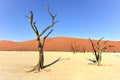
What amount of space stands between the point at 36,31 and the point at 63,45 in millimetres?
78687

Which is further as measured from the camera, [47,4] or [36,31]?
[47,4]

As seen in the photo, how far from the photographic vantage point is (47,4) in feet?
58.0

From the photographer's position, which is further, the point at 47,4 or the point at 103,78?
the point at 47,4

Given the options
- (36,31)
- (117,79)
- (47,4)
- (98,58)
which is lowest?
(117,79)

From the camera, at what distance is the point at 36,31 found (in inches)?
652

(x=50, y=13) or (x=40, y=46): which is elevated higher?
(x=50, y=13)

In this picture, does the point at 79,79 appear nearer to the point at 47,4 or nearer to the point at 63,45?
the point at 47,4

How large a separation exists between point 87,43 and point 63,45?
16.3 metres

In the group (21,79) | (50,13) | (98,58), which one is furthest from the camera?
(98,58)

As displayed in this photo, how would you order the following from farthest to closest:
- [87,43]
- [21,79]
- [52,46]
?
[87,43] < [52,46] < [21,79]

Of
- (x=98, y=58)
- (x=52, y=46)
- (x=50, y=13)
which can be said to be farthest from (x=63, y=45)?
(x=50, y=13)

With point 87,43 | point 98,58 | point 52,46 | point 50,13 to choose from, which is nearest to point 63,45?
point 52,46

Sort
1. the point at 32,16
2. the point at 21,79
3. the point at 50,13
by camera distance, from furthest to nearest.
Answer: the point at 50,13 → the point at 32,16 → the point at 21,79

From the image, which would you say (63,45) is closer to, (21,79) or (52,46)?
(52,46)
